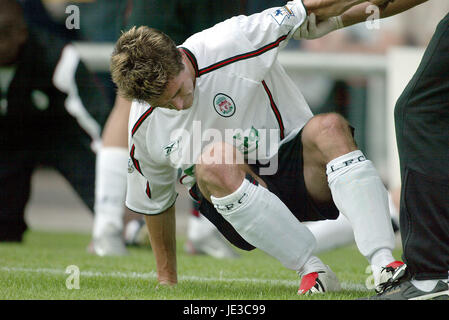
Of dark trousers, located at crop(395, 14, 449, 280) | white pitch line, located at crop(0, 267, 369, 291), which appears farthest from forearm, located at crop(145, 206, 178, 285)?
dark trousers, located at crop(395, 14, 449, 280)

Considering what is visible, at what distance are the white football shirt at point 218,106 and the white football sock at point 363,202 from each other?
428 mm

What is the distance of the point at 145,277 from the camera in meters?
3.44

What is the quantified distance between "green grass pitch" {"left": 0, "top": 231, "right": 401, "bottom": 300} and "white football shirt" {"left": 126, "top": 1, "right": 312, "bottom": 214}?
43cm

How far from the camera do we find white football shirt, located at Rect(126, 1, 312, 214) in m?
2.89

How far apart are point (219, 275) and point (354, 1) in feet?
4.54

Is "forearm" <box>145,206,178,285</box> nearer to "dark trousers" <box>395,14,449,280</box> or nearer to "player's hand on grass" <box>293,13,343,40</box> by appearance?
"player's hand on grass" <box>293,13,343,40</box>

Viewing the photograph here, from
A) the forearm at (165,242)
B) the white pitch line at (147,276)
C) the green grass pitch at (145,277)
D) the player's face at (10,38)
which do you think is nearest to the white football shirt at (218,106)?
the forearm at (165,242)

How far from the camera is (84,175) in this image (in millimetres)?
5340

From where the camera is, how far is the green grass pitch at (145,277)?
2.78 meters

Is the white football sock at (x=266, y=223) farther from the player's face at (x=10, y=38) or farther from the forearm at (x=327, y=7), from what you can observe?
the player's face at (x=10, y=38)

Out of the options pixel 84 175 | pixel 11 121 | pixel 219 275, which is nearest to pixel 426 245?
pixel 219 275

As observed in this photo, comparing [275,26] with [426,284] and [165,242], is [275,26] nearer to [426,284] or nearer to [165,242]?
[165,242]

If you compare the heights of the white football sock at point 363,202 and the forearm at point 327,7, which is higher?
the forearm at point 327,7
